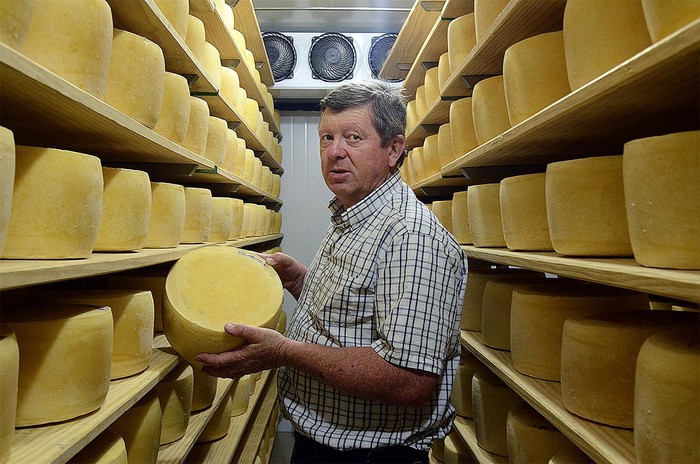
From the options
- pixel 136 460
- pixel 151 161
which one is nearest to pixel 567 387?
pixel 136 460

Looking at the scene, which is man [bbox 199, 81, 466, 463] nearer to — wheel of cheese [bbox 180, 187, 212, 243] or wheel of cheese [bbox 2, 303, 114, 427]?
wheel of cheese [bbox 2, 303, 114, 427]

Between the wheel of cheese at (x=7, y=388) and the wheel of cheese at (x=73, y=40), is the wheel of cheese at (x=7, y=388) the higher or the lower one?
the lower one

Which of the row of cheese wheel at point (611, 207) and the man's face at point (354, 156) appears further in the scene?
the man's face at point (354, 156)

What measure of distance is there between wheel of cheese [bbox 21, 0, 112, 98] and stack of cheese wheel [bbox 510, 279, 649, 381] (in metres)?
1.16

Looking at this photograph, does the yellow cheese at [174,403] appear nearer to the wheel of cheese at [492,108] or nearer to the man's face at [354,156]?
the man's face at [354,156]

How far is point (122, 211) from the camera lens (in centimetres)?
135

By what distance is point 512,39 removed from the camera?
6.15ft

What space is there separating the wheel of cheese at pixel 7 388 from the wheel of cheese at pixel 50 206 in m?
0.17

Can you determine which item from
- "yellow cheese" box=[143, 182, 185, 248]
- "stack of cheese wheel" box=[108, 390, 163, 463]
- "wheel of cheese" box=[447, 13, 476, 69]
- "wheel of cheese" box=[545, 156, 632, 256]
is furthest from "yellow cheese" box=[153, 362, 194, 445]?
"wheel of cheese" box=[447, 13, 476, 69]

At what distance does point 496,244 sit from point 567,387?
74 centimetres

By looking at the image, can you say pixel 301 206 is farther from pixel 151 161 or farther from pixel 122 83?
pixel 122 83

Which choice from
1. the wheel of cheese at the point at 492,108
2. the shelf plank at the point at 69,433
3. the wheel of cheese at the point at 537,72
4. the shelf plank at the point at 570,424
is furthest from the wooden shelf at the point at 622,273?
the shelf plank at the point at 69,433

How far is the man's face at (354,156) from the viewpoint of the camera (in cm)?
164

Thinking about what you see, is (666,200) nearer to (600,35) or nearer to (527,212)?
(600,35)
